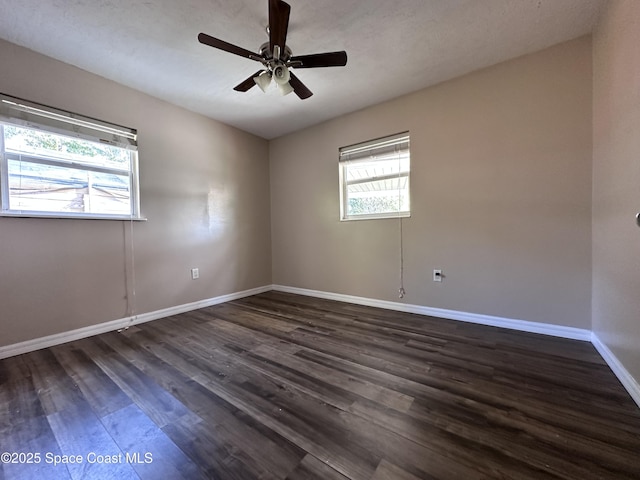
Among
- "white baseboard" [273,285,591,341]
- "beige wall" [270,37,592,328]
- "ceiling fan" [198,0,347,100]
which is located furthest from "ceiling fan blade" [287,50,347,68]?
"white baseboard" [273,285,591,341]

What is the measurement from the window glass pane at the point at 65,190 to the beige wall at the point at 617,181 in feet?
13.4

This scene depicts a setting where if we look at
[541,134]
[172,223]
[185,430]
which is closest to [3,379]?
[185,430]

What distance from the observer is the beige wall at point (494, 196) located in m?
2.11

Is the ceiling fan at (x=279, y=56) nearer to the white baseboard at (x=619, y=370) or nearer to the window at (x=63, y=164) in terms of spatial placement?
the window at (x=63, y=164)

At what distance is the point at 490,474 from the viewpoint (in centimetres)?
95

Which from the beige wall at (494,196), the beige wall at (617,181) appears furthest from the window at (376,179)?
the beige wall at (617,181)

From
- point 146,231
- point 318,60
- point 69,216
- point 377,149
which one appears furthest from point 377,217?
point 69,216

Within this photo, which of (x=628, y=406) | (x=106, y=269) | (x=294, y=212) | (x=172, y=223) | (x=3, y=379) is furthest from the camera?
(x=294, y=212)

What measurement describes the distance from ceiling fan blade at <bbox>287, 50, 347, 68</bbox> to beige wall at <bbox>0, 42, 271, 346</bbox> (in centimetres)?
200

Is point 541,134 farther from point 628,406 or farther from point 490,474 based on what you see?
point 490,474

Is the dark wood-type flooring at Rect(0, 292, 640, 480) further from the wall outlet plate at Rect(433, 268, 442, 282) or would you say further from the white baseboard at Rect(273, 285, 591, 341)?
the wall outlet plate at Rect(433, 268, 442, 282)

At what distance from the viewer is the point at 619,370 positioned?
157 centimetres

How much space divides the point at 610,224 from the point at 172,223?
4.07 metres

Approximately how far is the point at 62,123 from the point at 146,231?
1.18m
